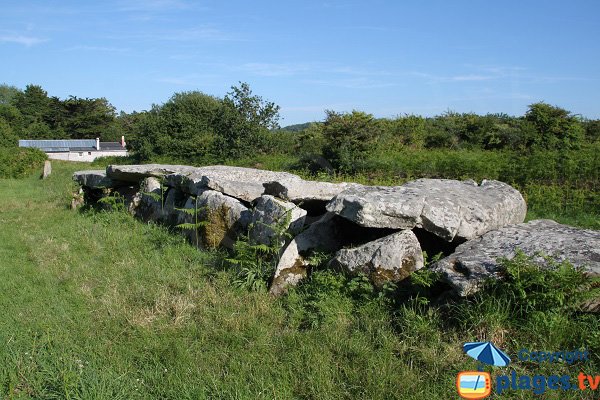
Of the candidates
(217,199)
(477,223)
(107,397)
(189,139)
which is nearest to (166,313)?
(107,397)

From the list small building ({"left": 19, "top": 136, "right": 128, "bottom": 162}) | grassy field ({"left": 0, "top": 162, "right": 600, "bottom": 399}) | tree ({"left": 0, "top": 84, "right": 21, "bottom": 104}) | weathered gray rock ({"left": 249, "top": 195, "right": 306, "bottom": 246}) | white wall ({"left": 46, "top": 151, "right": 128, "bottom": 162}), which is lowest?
grassy field ({"left": 0, "top": 162, "right": 600, "bottom": 399})

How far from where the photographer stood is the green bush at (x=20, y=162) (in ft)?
86.8

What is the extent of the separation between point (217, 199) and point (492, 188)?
4.49 meters

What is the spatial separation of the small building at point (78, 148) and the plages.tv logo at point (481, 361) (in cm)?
6183

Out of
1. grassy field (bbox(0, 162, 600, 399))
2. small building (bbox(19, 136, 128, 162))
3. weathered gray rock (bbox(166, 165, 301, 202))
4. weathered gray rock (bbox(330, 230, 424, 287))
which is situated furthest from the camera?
small building (bbox(19, 136, 128, 162))

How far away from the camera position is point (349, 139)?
15188mm

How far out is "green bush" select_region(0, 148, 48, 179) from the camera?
26469 mm

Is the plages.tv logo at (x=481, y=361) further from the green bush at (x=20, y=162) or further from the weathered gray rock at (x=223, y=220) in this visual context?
the green bush at (x=20, y=162)

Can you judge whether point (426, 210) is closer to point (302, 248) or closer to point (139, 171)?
point (302, 248)

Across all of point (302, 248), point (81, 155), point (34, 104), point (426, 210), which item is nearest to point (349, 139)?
point (302, 248)
